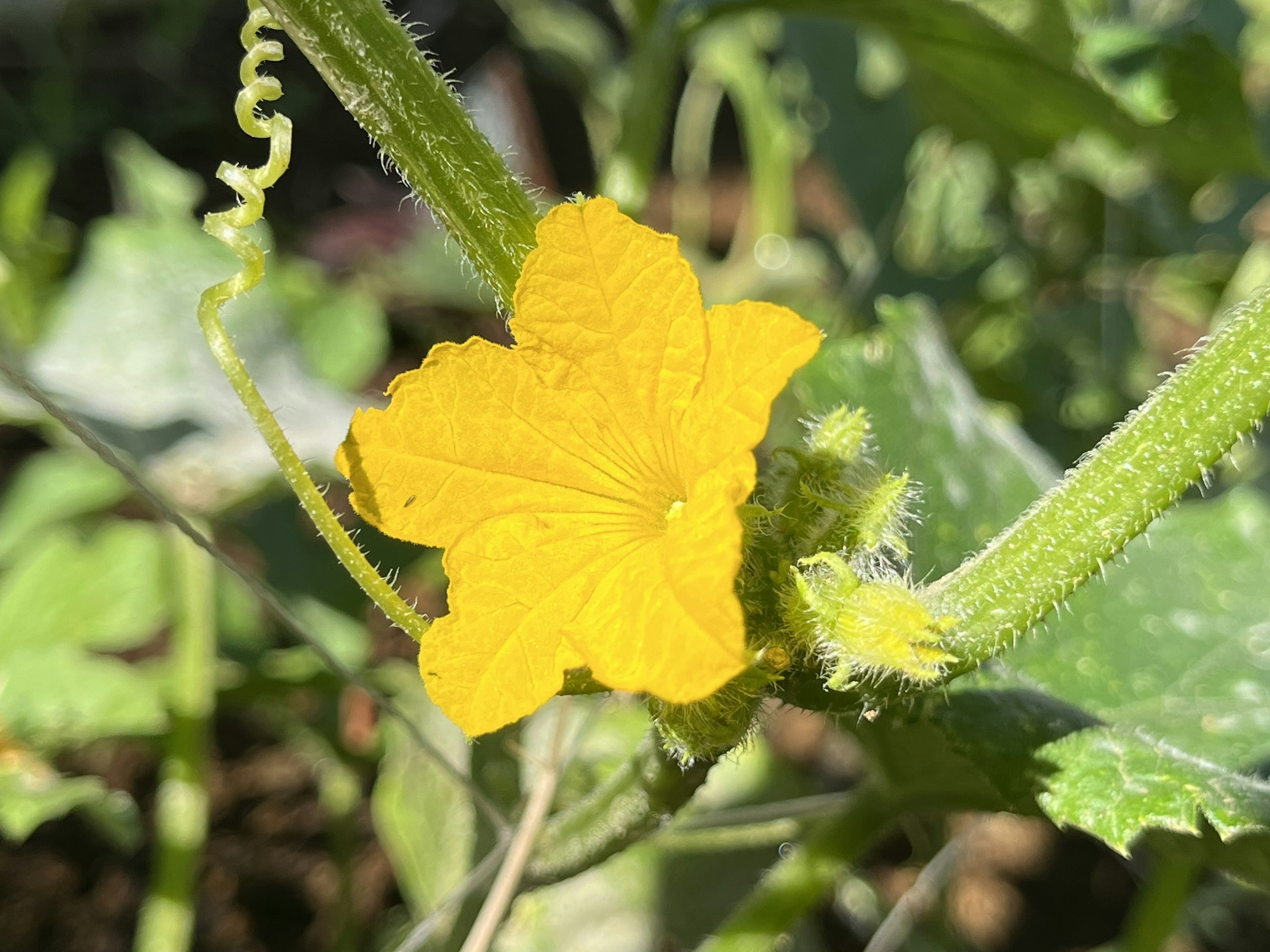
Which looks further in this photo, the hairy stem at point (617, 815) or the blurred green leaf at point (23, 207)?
the blurred green leaf at point (23, 207)

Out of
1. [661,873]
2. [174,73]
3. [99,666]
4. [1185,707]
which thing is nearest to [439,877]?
[661,873]

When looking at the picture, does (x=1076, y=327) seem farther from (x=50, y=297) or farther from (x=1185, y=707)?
(x=50, y=297)

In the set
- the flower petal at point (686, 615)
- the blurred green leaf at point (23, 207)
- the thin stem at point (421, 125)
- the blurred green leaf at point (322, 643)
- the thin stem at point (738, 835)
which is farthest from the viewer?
the blurred green leaf at point (23, 207)

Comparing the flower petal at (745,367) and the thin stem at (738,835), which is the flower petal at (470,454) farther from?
the thin stem at (738,835)

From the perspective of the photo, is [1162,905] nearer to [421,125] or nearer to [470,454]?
[470,454]

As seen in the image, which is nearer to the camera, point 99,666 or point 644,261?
point 644,261

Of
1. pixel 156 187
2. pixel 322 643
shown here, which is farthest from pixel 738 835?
pixel 156 187

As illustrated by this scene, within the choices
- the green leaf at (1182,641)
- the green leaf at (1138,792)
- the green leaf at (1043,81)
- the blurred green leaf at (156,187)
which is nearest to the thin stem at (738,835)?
the green leaf at (1182,641)
